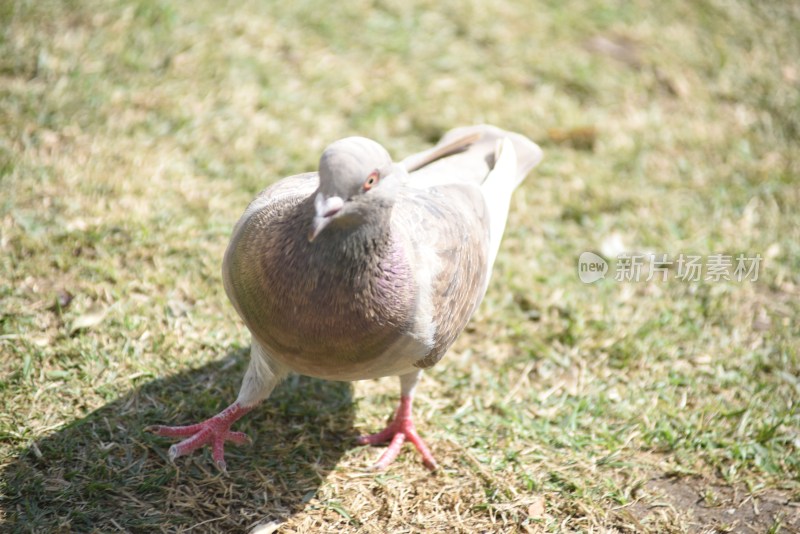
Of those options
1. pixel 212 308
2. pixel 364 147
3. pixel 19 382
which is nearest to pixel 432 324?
pixel 364 147

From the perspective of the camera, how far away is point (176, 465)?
10.3ft

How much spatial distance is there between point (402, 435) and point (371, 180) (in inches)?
59.0

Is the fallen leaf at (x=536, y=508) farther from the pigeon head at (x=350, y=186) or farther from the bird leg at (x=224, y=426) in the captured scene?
the pigeon head at (x=350, y=186)

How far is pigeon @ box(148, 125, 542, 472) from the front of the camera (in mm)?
2512

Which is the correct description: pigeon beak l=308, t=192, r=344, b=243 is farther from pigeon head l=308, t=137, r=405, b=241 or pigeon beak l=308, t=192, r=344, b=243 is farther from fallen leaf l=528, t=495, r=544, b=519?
fallen leaf l=528, t=495, r=544, b=519

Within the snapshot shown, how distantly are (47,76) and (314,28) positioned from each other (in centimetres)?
213

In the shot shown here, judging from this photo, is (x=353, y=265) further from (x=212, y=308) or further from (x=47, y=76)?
(x=47, y=76)

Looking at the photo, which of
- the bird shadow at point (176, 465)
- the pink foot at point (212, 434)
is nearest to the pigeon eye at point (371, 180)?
the pink foot at point (212, 434)

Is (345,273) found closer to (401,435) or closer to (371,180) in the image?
(371,180)

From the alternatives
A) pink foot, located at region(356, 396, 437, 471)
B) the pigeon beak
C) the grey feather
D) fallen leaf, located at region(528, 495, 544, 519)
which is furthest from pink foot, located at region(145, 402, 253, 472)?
fallen leaf, located at region(528, 495, 544, 519)

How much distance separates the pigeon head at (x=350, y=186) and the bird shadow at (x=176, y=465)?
1.34 m

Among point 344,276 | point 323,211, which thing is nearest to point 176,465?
point 344,276

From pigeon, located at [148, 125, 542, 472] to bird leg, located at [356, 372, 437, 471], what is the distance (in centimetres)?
34

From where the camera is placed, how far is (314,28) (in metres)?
5.95
